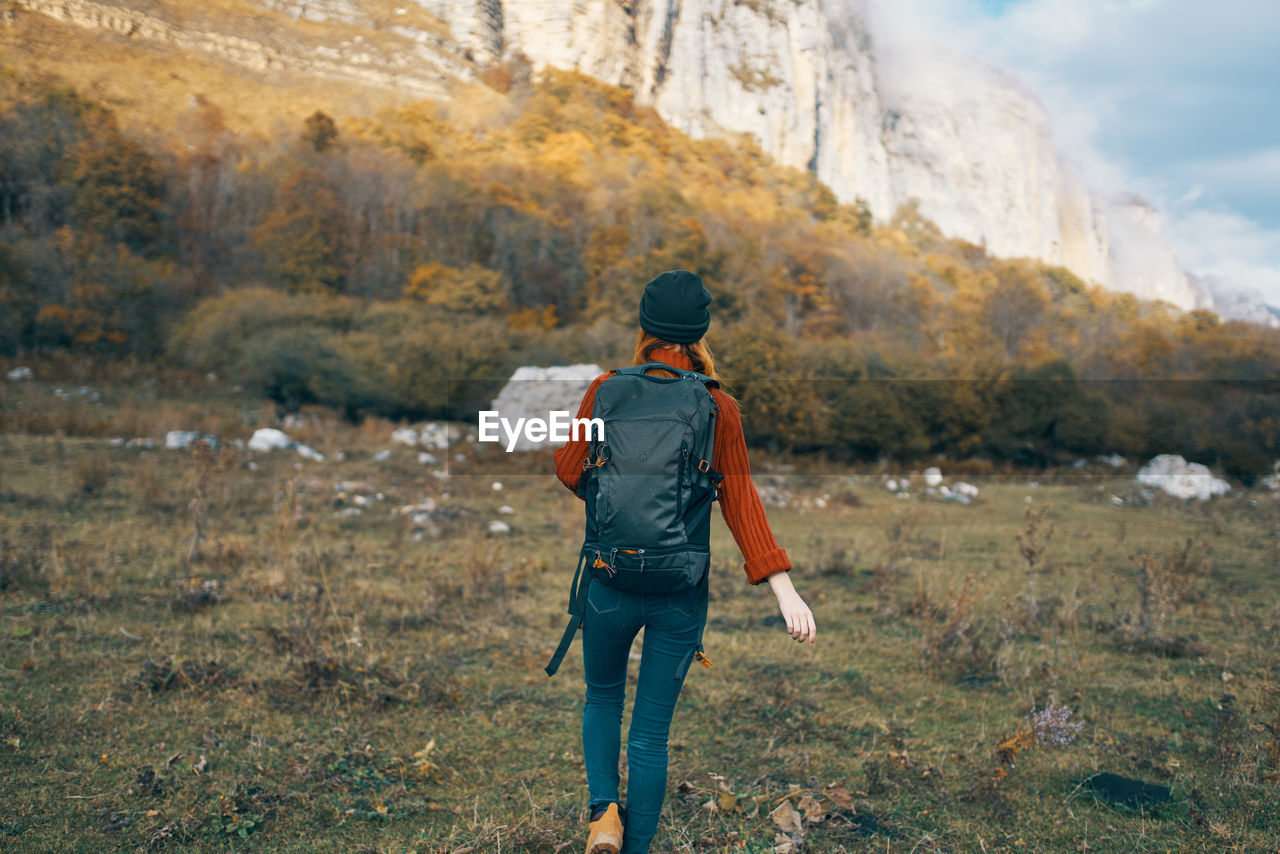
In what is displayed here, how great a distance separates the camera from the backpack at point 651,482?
184cm

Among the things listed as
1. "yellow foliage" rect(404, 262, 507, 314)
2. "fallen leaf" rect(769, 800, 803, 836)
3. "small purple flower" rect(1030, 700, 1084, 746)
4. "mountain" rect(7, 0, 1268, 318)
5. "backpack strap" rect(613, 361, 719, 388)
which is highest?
"mountain" rect(7, 0, 1268, 318)

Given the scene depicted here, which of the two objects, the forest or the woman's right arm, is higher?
the forest

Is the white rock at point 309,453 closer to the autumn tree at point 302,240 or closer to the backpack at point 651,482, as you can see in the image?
the backpack at point 651,482

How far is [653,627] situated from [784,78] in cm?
8977

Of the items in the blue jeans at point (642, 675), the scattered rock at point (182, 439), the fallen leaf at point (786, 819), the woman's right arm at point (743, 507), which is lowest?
the fallen leaf at point (786, 819)

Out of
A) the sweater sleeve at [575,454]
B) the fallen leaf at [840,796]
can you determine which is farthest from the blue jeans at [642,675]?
the fallen leaf at [840,796]

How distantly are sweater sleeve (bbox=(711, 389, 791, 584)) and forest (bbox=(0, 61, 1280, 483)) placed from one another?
17.1 meters

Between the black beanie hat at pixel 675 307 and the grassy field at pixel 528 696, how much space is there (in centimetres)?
180

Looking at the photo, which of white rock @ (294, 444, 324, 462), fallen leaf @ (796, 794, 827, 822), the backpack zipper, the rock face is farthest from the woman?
the rock face

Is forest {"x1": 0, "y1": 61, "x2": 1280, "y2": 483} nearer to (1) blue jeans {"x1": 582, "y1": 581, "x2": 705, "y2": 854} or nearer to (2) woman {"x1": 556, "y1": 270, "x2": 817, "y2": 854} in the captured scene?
(2) woman {"x1": 556, "y1": 270, "x2": 817, "y2": 854}

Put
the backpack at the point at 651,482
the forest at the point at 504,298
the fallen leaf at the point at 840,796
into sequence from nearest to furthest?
the backpack at the point at 651,482 → the fallen leaf at the point at 840,796 → the forest at the point at 504,298

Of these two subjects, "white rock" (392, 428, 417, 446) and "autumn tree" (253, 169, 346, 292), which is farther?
"autumn tree" (253, 169, 346, 292)

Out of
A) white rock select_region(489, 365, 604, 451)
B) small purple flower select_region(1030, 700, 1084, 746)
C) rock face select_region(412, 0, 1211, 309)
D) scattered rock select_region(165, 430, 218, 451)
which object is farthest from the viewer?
rock face select_region(412, 0, 1211, 309)

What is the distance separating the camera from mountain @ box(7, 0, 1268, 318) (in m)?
55.6
